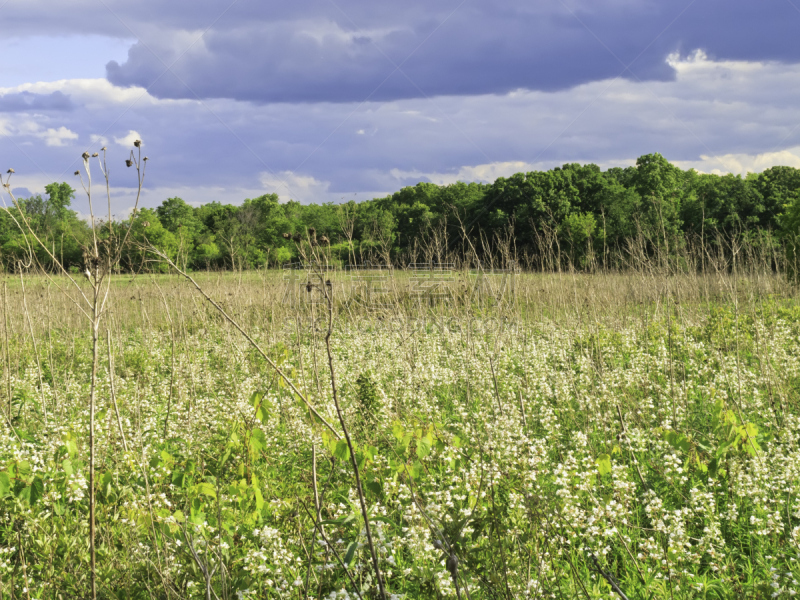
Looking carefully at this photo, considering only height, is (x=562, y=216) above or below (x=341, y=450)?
above

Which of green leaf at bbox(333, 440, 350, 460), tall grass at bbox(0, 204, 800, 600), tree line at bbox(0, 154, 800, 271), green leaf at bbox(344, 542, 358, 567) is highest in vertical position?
tree line at bbox(0, 154, 800, 271)

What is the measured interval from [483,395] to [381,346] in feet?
8.67

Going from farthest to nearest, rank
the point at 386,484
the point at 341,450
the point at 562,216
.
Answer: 1. the point at 562,216
2. the point at 386,484
3. the point at 341,450

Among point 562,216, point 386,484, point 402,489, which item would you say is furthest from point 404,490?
point 562,216

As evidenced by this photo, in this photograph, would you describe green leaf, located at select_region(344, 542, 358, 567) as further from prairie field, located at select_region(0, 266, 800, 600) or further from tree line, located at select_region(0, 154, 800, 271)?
tree line, located at select_region(0, 154, 800, 271)

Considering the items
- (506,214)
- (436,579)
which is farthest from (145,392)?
(506,214)

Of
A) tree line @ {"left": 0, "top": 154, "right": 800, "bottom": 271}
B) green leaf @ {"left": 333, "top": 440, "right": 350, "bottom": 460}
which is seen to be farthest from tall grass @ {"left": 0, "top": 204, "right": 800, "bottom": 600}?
tree line @ {"left": 0, "top": 154, "right": 800, "bottom": 271}

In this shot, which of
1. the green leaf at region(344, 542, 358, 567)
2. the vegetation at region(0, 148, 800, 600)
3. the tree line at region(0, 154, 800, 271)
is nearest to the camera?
the green leaf at region(344, 542, 358, 567)

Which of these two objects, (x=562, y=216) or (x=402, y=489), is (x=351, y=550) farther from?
(x=562, y=216)

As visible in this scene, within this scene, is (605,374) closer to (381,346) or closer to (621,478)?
(621,478)

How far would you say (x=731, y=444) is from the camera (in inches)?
125

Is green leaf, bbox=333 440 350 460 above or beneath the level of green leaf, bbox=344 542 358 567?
above

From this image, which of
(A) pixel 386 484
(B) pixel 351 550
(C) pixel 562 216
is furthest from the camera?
(C) pixel 562 216

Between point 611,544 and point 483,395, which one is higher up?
point 483,395
